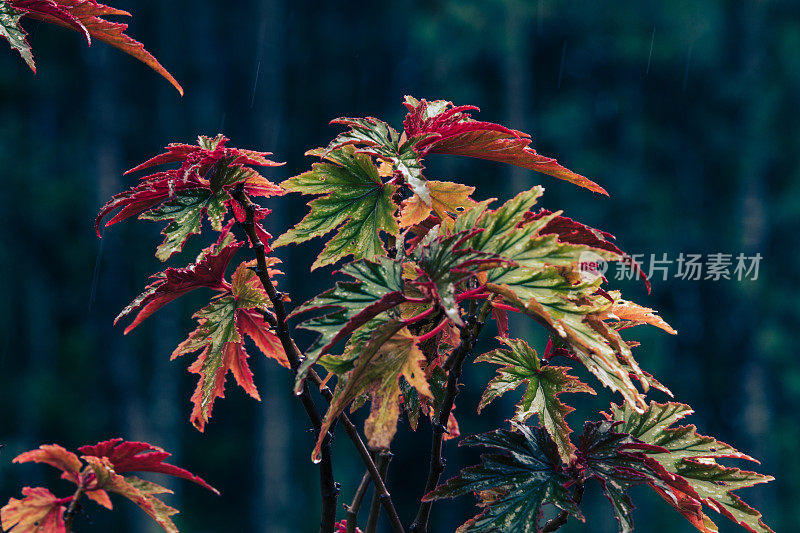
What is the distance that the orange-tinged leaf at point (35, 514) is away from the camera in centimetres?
53

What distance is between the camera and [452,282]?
0.47 metres

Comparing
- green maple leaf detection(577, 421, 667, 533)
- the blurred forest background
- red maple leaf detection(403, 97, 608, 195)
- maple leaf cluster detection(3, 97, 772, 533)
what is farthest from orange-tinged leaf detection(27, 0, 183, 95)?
the blurred forest background

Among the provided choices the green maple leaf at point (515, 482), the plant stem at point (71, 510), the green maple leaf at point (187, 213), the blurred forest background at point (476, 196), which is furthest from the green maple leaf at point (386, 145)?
the blurred forest background at point (476, 196)

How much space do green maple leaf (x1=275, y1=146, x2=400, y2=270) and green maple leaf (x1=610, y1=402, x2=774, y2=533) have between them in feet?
0.90

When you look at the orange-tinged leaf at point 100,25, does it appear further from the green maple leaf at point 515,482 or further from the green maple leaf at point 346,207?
the green maple leaf at point 515,482

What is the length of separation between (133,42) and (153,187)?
187 millimetres

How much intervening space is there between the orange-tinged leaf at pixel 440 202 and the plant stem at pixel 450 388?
9cm

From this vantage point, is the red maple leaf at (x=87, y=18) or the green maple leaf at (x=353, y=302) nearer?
the green maple leaf at (x=353, y=302)

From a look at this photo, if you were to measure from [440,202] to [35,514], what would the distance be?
1.32ft

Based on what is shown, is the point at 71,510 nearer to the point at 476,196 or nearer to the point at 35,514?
the point at 35,514

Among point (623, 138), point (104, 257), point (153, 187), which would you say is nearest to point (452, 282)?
point (153, 187)

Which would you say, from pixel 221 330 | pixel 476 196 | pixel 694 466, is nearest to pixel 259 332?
pixel 221 330

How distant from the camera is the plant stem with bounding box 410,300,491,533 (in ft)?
1.85

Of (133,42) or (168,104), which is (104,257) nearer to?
(168,104)
